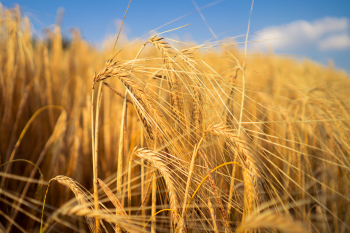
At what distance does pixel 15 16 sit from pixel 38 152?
50.3 inches

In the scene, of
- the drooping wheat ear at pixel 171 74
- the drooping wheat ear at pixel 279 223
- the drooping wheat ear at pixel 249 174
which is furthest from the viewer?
the drooping wheat ear at pixel 171 74

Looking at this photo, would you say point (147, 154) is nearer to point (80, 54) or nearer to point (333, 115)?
point (333, 115)

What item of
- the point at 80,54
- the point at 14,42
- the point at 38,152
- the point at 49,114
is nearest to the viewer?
the point at 38,152

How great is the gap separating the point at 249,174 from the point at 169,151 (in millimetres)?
306

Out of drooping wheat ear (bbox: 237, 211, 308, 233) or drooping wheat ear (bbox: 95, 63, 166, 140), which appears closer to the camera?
drooping wheat ear (bbox: 237, 211, 308, 233)

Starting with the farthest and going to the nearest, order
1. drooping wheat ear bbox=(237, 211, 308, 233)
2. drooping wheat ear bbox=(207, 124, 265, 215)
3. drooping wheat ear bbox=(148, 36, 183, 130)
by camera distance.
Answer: drooping wheat ear bbox=(148, 36, 183, 130) → drooping wheat ear bbox=(207, 124, 265, 215) → drooping wheat ear bbox=(237, 211, 308, 233)

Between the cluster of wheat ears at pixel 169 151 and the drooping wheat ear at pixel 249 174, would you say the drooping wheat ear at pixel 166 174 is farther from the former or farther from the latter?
the drooping wheat ear at pixel 249 174

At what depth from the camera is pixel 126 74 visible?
0.63m

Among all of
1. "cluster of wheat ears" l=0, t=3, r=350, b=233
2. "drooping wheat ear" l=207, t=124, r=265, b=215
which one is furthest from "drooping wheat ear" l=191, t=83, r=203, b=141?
"drooping wheat ear" l=207, t=124, r=265, b=215

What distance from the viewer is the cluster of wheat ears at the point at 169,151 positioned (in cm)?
61

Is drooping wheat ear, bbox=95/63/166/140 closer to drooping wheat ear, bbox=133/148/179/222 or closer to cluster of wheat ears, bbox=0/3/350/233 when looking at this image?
cluster of wheat ears, bbox=0/3/350/233

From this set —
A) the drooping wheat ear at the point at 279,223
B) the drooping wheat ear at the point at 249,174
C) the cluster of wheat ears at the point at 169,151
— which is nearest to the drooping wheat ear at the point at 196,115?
the cluster of wheat ears at the point at 169,151

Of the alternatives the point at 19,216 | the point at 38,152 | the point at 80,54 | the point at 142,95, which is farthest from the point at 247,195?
the point at 80,54

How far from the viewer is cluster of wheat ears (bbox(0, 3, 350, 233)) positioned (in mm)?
607
